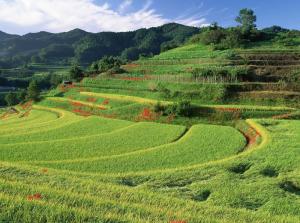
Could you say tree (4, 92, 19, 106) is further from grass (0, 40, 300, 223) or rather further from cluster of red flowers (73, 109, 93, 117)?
cluster of red flowers (73, 109, 93, 117)

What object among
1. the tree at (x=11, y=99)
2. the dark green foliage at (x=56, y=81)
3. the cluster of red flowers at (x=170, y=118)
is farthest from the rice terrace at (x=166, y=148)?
the dark green foliage at (x=56, y=81)

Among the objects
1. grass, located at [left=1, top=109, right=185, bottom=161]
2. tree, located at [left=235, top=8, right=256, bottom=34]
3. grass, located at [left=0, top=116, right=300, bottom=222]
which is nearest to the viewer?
grass, located at [left=0, top=116, right=300, bottom=222]

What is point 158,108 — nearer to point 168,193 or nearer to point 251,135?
point 251,135

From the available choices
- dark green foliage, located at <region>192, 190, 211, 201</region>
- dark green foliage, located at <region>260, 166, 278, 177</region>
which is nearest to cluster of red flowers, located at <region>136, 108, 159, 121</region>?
dark green foliage, located at <region>260, 166, 278, 177</region>

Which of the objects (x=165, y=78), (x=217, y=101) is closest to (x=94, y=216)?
(x=217, y=101)

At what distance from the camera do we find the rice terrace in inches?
397

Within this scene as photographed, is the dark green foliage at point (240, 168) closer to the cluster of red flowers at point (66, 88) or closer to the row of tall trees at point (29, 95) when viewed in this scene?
the cluster of red flowers at point (66, 88)

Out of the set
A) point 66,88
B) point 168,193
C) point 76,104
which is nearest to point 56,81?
point 66,88

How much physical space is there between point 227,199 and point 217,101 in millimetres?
29511

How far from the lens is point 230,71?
53188 millimetres

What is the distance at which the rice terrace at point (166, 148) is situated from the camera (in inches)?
397

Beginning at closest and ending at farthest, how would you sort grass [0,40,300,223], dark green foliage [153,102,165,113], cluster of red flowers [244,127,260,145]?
grass [0,40,300,223], cluster of red flowers [244,127,260,145], dark green foliage [153,102,165,113]

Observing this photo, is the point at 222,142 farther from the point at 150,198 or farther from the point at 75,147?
the point at 150,198

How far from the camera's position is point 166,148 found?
28.2 meters
